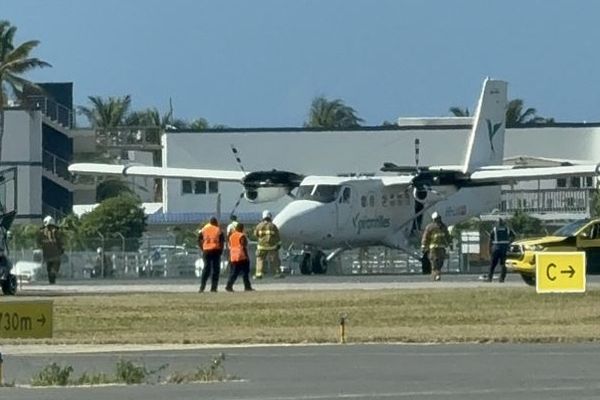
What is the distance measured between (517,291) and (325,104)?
107 m

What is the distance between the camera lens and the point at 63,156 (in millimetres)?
89875

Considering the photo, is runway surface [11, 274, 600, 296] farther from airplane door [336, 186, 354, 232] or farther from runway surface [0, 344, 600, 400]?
runway surface [0, 344, 600, 400]

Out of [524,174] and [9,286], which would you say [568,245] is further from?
[524,174]

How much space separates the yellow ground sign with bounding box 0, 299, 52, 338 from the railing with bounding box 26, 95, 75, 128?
64.3 m

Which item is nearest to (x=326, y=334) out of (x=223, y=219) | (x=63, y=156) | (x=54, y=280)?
(x=54, y=280)

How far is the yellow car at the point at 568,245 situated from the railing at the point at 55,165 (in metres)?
48.9

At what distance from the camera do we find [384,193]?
175 feet

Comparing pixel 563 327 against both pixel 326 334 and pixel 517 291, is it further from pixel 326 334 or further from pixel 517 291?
pixel 517 291

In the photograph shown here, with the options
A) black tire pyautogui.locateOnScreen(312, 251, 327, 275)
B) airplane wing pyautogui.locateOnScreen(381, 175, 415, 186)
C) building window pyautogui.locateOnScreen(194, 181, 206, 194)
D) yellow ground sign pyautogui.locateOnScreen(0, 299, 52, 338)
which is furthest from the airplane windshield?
building window pyautogui.locateOnScreen(194, 181, 206, 194)

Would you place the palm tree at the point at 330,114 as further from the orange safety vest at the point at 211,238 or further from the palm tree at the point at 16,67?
the orange safety vest at the point at 211,238

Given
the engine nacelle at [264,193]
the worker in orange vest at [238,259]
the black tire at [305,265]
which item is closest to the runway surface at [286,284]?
the worker in orange vest at [238,259]

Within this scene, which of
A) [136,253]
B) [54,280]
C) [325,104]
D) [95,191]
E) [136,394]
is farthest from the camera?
[325,104]

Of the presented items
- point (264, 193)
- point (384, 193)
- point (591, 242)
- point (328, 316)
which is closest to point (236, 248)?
point (328, 316)

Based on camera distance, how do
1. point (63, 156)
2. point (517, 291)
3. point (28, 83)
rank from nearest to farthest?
point (517, 291) < point (28, 83) < point (63, 156)
